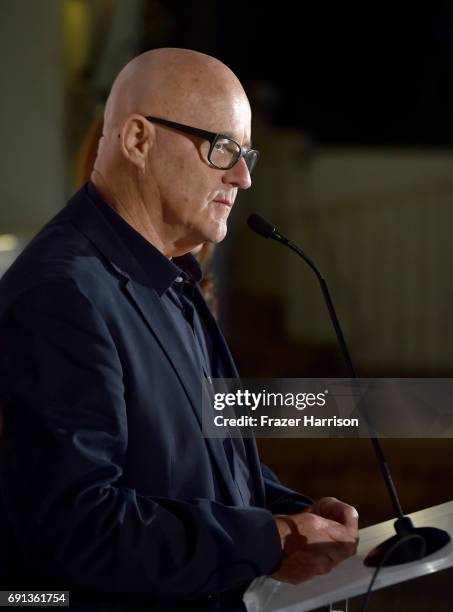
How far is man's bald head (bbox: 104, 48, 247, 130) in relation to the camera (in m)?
1.29

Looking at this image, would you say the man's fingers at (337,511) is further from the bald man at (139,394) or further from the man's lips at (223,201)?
the man's lips at (223,201)

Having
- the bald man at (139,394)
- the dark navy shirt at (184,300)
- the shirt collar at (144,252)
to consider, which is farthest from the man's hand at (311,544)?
the shirt collar at (144,252)

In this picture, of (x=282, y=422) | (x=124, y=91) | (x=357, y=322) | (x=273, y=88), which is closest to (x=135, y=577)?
(x=282, y=422)

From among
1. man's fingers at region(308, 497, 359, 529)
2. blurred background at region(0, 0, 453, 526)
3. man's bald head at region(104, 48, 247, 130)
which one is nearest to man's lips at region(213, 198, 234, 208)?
man's bald head at region(104, 48, 247, 130)

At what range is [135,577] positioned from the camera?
1080 millimetres

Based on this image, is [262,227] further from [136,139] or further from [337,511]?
[337,511]

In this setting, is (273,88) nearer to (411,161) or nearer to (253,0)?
(253,0)

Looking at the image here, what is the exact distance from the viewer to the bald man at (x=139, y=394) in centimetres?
107

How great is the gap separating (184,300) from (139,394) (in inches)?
11.0

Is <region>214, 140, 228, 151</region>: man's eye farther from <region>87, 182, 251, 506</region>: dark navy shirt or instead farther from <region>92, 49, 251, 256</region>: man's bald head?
<region>87, 182, 251, 506</region>: dark navy shirt

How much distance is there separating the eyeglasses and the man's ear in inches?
0.5

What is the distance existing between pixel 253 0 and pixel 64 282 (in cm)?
604

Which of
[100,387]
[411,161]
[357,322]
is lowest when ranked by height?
[357,322]

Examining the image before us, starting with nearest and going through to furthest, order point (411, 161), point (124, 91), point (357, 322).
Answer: point (124, 91)
point (357, 322)
point (411, 161)
